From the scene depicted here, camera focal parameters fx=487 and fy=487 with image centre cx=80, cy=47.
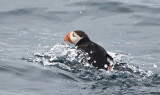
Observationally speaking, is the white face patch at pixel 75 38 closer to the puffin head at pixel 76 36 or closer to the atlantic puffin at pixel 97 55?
the puffin head at pixel 76 36

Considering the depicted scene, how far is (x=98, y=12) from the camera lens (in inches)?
509

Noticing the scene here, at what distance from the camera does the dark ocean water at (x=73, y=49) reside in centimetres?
674

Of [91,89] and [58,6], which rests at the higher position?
[58,6]

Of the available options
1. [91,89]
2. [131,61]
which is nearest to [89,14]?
[131,61]

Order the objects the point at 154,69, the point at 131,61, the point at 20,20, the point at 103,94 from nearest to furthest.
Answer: the point at 103,94
the point at 154,69
the point at 131,61
the point at 20,20

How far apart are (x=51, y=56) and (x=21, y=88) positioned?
2388 millimetres

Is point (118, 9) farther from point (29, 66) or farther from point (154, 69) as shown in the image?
point (29, 66)

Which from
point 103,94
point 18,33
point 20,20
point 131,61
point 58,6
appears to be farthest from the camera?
point 58,6

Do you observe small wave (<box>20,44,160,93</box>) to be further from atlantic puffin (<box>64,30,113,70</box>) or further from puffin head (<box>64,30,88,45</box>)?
puffin head (<box>64,30,88,45</box>)

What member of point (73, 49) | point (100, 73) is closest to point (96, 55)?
point (100, 73)

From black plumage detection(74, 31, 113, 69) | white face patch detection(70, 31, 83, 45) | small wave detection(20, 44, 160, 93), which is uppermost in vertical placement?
white face patch detection(70, 31, 83, 45)

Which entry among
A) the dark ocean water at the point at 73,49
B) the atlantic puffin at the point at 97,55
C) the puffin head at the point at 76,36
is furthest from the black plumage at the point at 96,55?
the puffin head at the point at 76,36

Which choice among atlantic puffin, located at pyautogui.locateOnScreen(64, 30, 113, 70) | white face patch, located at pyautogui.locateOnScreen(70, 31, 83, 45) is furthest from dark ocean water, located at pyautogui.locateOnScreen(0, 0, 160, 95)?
white face patch, located at pyautogui.locateOnScreen(70, 31, 83, 45)

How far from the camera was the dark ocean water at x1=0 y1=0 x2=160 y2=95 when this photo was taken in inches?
265
